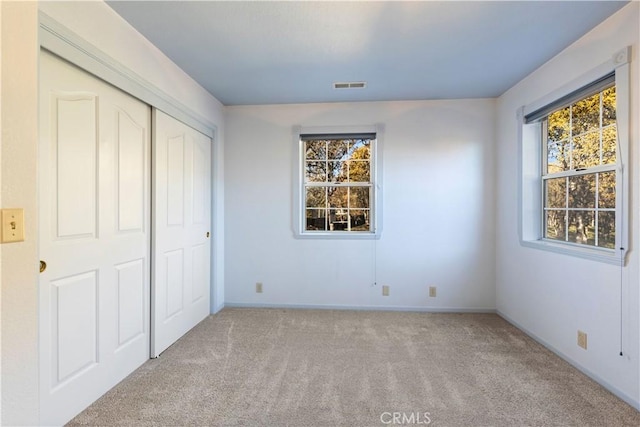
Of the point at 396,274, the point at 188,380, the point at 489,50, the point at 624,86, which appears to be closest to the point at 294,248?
the point at 396,274

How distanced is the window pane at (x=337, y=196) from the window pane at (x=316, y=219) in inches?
6.1

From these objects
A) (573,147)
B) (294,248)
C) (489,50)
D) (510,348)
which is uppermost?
(489,50)

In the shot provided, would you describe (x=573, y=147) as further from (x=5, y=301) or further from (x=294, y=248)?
(x=5, y=301)

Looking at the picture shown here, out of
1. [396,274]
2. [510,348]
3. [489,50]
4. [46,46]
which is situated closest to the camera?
[46,46]

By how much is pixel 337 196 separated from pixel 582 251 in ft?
8.01

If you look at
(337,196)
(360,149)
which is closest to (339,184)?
(337,196)

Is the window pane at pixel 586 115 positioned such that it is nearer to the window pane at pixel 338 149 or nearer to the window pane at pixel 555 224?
the window pane at pixel 555 224

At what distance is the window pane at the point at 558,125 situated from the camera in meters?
2.74

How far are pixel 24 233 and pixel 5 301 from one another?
0.76 ft

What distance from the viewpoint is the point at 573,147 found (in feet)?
8.72

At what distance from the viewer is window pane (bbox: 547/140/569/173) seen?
2754 millimetres

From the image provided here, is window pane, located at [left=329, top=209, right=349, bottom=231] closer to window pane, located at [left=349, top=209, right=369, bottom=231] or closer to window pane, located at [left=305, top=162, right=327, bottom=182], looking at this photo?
window pane, located at [left=349, top=209, right=369, bottom=231]

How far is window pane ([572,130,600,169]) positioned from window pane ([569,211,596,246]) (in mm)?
394

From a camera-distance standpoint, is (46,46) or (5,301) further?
(46,46)
